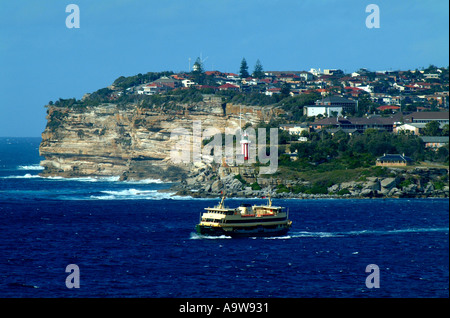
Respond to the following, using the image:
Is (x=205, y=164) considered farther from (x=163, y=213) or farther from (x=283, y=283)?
(x=283, y=283)

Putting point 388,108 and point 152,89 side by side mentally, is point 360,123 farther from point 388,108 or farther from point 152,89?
point 152,89

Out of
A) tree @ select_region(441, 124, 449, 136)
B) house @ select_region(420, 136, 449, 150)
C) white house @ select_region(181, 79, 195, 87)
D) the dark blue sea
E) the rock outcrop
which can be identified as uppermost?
white house @ select_region(181, 79, 195, 87)

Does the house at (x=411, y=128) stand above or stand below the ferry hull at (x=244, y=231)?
above

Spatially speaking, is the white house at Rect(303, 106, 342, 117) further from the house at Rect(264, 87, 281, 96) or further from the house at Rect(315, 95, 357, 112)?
the house at Rect(264, 87, 281, 96)

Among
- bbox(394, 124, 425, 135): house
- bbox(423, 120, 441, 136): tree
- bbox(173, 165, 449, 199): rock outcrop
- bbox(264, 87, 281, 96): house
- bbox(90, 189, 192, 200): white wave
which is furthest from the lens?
bbox(264, 87, 281, 96): house

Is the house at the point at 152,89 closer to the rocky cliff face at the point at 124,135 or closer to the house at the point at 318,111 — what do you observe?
the rocky cliff face at the point at 124,135

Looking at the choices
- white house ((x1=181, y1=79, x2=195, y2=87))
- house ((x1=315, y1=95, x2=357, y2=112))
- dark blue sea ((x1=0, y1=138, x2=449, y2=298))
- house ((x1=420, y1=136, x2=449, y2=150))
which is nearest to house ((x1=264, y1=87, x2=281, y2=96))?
white house ((x1=181, y1=79, x2=195, y2=87))

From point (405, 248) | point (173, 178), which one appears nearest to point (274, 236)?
point (405, 248)

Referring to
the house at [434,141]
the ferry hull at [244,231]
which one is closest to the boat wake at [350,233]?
the ferry hull at [244,231]
